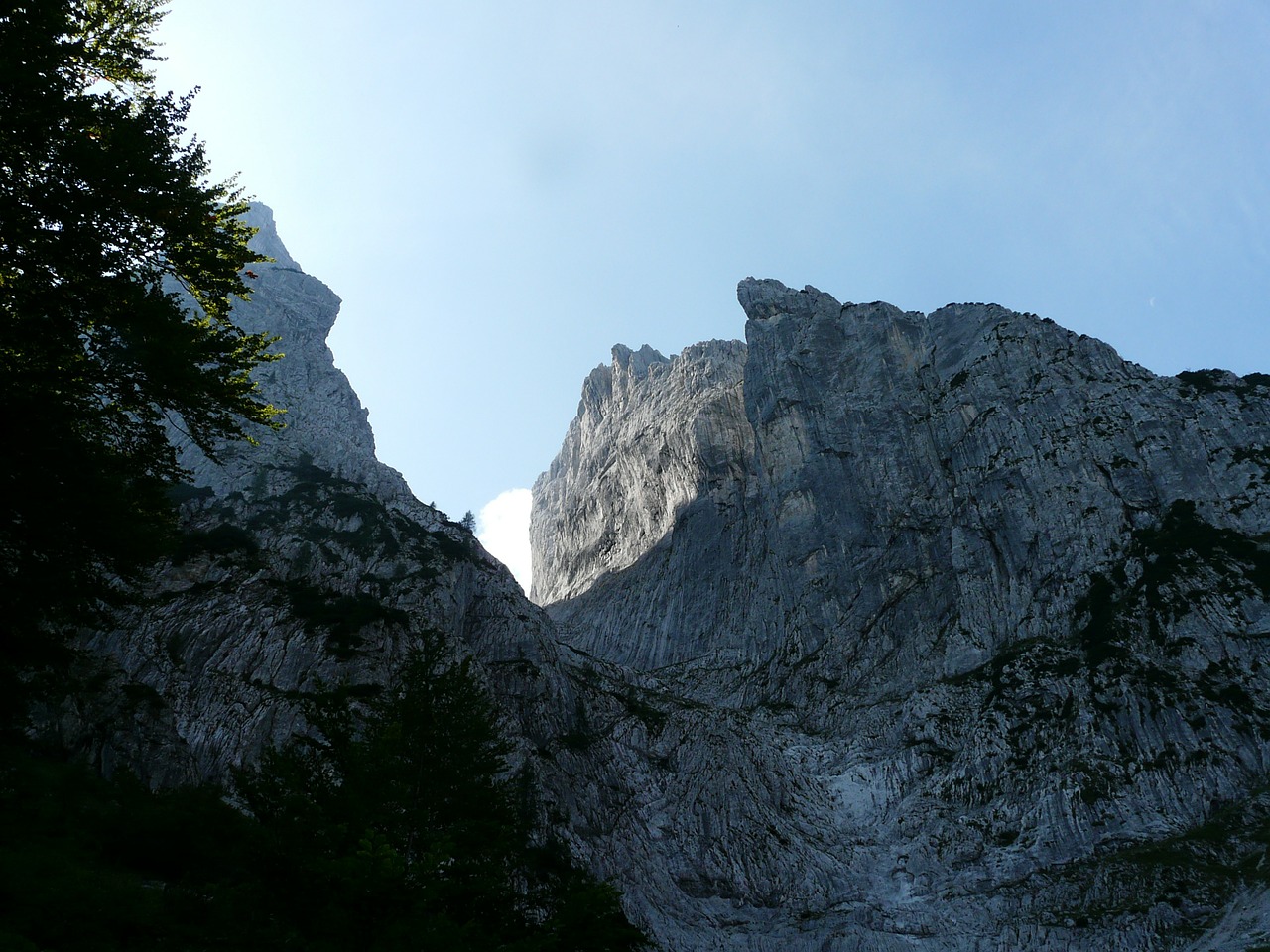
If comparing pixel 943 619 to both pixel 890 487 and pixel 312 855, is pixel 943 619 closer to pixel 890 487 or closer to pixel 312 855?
pixel 890 487

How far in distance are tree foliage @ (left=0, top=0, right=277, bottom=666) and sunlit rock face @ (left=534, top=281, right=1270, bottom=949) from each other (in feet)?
154

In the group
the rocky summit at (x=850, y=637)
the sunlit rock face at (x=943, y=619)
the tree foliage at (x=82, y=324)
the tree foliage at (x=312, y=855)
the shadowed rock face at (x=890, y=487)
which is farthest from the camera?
the shadowed rock face at (x=890, y=487)

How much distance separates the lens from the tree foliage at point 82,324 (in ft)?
51.9

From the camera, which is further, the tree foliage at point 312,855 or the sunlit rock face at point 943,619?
the sunlit rock face at point 943,619

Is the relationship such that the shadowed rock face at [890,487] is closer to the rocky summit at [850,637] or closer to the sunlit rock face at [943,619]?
the sunlit rock face at [943,619]

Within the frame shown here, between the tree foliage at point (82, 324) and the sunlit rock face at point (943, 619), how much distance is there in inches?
1848

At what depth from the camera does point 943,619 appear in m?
90.8

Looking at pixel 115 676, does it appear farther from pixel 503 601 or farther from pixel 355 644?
pixel 503 601

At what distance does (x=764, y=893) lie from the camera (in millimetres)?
59062

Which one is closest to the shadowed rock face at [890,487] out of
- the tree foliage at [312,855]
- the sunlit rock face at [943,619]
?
the sunlit rock face at [943,619]

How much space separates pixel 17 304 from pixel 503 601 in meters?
64.1

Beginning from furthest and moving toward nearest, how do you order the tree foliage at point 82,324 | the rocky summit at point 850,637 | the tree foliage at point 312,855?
the rocky summit at point 850,637 → the tree foliage at point 82,324 → the tree foliage at point 312,855

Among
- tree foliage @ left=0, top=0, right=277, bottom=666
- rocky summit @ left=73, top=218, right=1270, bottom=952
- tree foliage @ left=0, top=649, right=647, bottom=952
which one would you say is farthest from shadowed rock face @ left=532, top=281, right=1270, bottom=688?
tree foliage @ left=0, top=0, right=277, bottom=666

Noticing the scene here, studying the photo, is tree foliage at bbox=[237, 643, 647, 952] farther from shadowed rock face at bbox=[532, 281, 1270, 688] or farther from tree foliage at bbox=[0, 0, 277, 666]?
shadowed rock face at bbox=[532, 281, 1270, 688]
